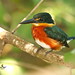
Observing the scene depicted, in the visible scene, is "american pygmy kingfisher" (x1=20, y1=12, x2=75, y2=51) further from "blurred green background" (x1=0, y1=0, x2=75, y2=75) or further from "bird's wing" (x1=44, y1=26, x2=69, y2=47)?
"blurred green background" (x1=0, y1=0, x2=75, y2=75)

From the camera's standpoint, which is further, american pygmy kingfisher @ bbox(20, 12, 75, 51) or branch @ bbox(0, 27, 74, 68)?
american pygmy kingfisher @ bbox(20, 12, 75, 51)

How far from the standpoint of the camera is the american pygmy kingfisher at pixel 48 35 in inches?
108

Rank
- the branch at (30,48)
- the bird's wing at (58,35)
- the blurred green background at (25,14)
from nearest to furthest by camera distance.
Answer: the branch at (30,48) < the bird's wing at (58,35) < the blurred green background at (25,14)

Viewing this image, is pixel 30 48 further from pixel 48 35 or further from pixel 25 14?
pixel 25 14

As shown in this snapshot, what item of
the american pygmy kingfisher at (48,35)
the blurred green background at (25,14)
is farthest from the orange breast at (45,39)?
the blurred green background at (25,14)

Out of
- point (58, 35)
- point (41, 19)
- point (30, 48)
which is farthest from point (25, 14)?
point (30, 48)

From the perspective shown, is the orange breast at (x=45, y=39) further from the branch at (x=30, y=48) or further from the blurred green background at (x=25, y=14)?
the blurred green background at (x=25, y=14)

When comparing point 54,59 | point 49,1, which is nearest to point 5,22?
point 49,1

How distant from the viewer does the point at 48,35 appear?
277 centimetres

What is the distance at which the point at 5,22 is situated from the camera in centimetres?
397

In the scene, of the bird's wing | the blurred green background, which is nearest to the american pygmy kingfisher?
the bird's wing

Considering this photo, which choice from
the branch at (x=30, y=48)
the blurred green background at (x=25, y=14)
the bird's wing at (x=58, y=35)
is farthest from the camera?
the blurred green background at (x=25, y=14)

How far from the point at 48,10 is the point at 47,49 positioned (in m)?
1.04

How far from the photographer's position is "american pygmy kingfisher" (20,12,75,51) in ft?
9.00
